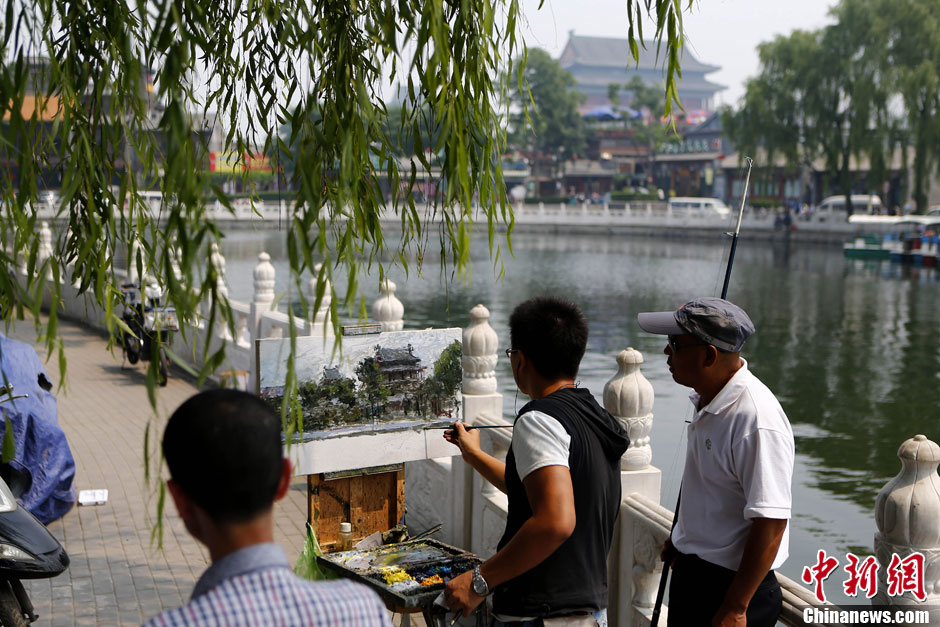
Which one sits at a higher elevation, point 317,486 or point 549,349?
point 549,349

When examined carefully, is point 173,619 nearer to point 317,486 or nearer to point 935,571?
point 935,571

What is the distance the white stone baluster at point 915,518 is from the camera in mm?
2316

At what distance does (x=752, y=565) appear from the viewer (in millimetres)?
2229

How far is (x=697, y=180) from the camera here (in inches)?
2264

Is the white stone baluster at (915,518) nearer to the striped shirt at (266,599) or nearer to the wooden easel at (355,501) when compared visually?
the striped shirt at (266,599)

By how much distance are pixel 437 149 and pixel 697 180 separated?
57331mm

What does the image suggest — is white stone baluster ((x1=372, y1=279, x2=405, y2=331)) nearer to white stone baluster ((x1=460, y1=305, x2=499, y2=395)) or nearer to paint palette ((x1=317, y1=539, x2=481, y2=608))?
white stone baluster ((x1=460, y1=305, x2=499, y2=395))

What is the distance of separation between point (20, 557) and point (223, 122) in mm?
1714

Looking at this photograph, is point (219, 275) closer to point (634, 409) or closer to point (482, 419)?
point (634, 409)

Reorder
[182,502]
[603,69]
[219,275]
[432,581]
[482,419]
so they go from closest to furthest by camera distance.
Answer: [182,502]
[219,275]
[432,581]
[482,419]
[603,69]

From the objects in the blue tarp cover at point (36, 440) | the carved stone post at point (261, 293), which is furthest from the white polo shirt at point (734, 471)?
the carved stone post at point (261, 293)

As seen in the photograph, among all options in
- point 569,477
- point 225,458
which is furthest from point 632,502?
point 225,458

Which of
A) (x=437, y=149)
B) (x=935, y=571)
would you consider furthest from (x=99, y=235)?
(x=935, y=571)

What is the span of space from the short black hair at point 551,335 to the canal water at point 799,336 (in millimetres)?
208
